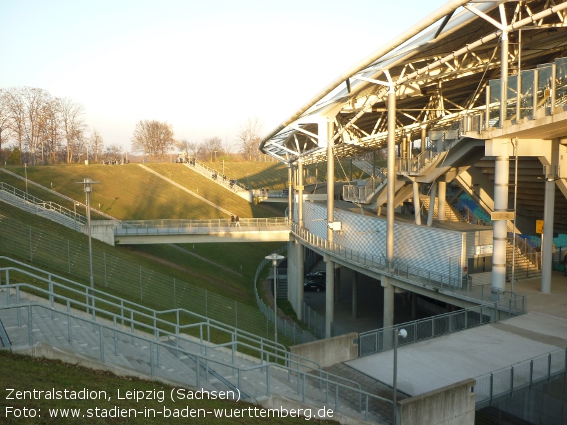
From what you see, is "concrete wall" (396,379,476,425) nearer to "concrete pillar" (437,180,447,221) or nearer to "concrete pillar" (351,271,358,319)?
"concrete pillar" (437,180,447,221)

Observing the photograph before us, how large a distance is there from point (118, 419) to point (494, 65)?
22.5m

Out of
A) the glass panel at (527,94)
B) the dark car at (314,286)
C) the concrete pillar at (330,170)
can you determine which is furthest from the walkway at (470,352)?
the dark car at (314,286)

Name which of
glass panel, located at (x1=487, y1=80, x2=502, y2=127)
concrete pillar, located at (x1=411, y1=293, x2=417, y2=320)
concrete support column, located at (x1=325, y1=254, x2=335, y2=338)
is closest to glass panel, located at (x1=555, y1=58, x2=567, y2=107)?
glass panel, located at (x1=487, y1=80, x2=502, y2=127)

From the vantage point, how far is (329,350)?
14422mm

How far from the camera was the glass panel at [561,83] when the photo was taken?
1619cm

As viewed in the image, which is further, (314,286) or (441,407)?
(314,286)

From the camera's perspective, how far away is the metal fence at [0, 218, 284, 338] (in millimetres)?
24562

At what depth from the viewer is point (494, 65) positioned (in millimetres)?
23703

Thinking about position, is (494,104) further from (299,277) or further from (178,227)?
(178,227)

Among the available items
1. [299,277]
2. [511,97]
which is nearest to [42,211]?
[299,277]

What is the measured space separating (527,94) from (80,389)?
16145mm

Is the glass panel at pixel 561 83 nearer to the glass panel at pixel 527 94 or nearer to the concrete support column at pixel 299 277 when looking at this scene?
the glass panel at pixel 527 94

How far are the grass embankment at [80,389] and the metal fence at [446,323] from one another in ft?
18.9

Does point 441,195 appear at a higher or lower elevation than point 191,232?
higher
